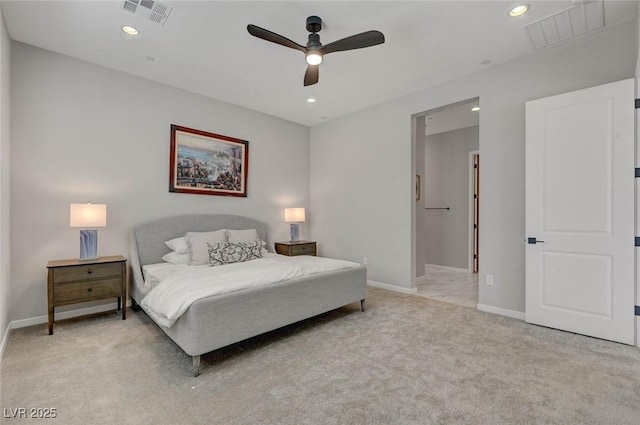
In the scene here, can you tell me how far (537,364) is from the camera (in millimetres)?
2273

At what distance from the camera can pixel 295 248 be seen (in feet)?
16.4

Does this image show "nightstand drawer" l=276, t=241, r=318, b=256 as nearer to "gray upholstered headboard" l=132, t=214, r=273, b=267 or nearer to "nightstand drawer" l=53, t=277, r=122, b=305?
A: "gray upholstered headboard" l=132, t=214, r=273, b=267

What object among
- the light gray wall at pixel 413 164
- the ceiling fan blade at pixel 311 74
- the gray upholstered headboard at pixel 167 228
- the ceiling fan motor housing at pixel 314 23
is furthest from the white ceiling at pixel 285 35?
the gray upholstered headboard at pixel 167 228

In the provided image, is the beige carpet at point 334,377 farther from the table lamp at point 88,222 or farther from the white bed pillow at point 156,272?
the table lamp at point 88,222

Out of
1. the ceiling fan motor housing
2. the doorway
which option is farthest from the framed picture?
the doorway

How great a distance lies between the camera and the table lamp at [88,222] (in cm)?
305

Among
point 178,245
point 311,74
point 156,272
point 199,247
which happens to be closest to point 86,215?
point 156,272

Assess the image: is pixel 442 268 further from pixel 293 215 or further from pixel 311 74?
pixel 311 74

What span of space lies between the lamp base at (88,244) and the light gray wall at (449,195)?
16.8 ft

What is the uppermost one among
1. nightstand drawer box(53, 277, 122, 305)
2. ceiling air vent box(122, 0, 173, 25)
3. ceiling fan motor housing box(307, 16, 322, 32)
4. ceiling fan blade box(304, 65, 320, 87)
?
ceiling air vent box(122, 0, 173, 25)

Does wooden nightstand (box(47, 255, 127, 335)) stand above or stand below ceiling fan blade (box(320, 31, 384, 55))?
below

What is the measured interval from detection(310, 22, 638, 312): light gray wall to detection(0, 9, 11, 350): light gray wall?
4.07 metres

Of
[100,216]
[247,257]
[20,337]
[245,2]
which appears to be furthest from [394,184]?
[20,337]

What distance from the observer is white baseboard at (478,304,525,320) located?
3284 mm
